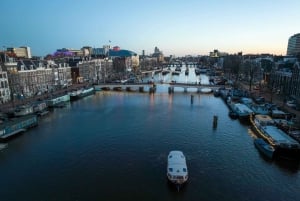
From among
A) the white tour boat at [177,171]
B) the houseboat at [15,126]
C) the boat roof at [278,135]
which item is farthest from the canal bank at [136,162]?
the boat roof at [278,135]

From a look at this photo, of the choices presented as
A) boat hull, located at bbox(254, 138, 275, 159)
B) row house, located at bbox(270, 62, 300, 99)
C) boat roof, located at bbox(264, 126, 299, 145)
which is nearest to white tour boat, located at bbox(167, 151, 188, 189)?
boat hull, located at bbox(254, 138, 275, 159)

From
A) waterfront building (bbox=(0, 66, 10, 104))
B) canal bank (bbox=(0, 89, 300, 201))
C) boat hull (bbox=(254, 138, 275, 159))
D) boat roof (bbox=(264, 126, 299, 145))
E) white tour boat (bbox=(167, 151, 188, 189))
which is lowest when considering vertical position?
canal bank (bbox=(0, 89, 300, 201))

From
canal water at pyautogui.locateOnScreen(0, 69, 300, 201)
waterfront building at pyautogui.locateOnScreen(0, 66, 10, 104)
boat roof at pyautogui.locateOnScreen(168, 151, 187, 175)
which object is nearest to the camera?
canal water at pyautogui.locateOnScreen(0, 69, 300, 201)

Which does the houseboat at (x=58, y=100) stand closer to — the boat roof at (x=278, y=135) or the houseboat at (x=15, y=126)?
the houseboat at (x=15, y=126)

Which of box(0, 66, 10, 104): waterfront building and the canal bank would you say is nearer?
the canal bank

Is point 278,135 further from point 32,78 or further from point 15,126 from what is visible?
point 32,78

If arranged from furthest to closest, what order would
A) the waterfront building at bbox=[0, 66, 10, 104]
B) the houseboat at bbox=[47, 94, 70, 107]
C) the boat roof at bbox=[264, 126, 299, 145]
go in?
1. the houseboat at bbox=[47, 94, 70, 107]
2. the waterfront building at bbox=[0, 66, 10, 104]
3. the boat roof at bbox=[264, 126, 299, 145]

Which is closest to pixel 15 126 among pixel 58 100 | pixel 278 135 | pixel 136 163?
pixel 58 100

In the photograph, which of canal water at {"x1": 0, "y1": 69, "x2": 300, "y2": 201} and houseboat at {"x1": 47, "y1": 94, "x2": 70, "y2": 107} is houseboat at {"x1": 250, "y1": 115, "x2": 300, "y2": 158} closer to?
canal water at {"x1": 0, "y1": 69, "x2": 300, "y2": 201}

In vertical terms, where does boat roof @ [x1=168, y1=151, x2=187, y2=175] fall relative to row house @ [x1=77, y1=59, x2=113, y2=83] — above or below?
below
